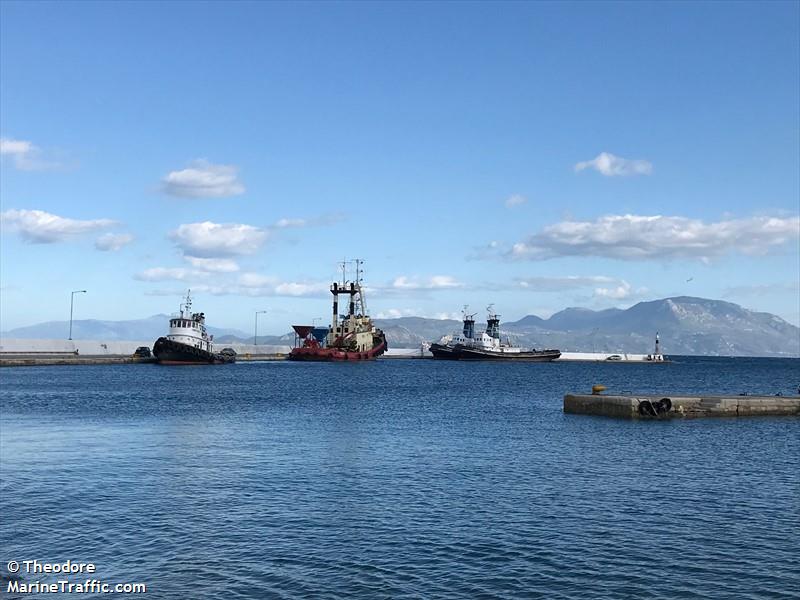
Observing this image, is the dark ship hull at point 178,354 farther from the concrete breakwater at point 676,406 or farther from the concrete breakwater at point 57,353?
the concrete breakwater at point 676,406

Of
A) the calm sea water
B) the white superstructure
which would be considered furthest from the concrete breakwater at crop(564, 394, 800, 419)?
the white superstructure

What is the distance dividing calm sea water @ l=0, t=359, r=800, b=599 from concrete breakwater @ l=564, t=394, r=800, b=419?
322 cm

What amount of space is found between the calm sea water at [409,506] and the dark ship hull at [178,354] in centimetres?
9002

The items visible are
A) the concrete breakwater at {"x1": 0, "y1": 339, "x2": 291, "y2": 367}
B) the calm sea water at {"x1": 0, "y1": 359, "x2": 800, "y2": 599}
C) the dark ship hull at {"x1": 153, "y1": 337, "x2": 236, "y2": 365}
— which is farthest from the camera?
the concrete breakwater at {"x1": 0, "y1": 339, "x2": 291, "y2": 367}

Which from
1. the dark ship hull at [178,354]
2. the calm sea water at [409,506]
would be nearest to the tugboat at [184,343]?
the dark ship hull at [178,354]

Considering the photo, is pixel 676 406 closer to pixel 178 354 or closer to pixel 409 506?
pixel 409 506

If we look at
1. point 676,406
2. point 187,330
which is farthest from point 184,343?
point 676,406

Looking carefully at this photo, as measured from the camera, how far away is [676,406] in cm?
6125

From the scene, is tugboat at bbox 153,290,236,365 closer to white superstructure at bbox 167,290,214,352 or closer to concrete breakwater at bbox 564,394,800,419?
white superstructure at bbox 167,290,214,352

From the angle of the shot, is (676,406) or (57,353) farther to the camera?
(57,353)

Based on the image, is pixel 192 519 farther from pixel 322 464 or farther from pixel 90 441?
pixel 90 441

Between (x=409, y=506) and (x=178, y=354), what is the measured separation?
128441mm

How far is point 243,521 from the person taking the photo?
2606cm

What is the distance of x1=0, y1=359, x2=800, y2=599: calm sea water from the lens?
2027 centimetres
